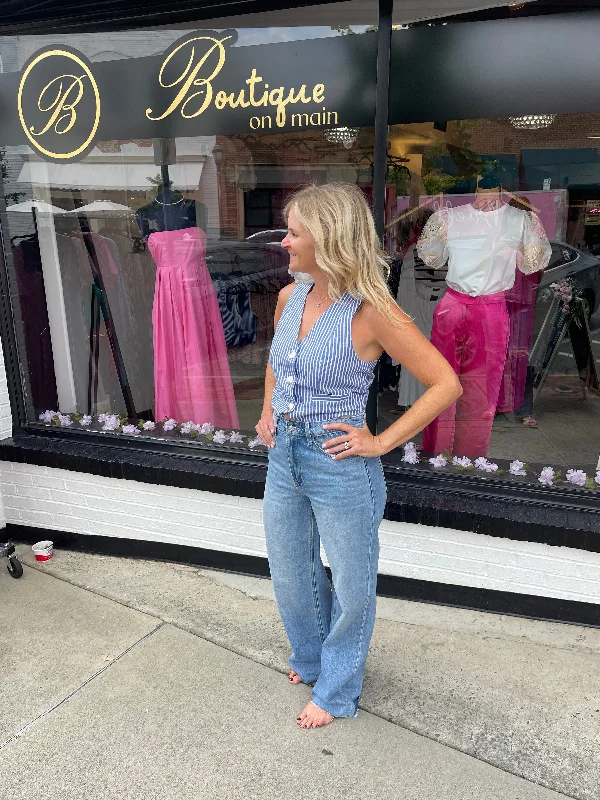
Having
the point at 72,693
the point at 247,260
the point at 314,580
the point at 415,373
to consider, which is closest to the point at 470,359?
the point at 247,260

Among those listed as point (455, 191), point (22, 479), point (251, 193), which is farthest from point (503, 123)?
point (22, 479)

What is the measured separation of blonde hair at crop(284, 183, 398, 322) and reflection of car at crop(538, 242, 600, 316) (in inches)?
58.6

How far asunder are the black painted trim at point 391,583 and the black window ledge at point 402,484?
12.1 inches

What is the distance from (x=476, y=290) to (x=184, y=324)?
4.76 feet

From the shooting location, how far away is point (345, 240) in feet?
6.05

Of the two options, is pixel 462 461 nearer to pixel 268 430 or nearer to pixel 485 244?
pixel 485 244

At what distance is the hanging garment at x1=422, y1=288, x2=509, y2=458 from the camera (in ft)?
10.0

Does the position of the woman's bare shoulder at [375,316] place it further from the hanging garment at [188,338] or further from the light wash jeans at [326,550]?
the hanging garment at [188,338]

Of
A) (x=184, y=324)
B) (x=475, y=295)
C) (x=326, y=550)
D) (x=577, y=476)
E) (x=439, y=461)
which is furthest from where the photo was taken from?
(x=184, y=324)

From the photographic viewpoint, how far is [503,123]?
2629 millimetres

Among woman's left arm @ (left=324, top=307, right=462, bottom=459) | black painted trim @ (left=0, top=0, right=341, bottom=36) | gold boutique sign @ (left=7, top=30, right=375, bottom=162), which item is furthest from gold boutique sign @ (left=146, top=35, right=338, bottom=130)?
woman's left arm @ (left=324, top=307, right=462, bottom=459)

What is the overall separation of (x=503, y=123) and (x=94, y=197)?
77.5 inches

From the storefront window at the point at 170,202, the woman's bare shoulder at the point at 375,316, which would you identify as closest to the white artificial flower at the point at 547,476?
the woman's bare shoulder at the point at 375,316

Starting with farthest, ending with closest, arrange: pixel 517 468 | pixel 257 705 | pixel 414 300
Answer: pixel 414 300
pixel 517 468
pixel 257 705
